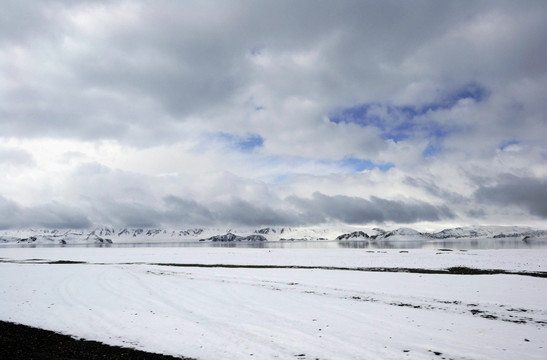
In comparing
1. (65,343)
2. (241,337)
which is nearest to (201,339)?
(241,337)

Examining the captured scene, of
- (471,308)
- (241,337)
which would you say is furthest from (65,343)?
(471,308)

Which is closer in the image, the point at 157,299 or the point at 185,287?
the point at 157,299

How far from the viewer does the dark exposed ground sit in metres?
11.0

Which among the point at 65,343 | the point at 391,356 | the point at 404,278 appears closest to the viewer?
the point at 391,356

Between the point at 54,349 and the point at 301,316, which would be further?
the point at 301,316

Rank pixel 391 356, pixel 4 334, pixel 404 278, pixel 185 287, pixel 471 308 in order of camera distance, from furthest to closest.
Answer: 1. pixel 404 278
2. pixel 185 287
3. pixel 471 308
4. pixel 4 334
5. pixel 391 356

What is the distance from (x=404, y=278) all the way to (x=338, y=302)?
538 inches

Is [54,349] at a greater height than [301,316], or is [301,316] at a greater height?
[54,349]

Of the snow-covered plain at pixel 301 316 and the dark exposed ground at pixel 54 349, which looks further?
the snow-covered plain at pixel 301 316

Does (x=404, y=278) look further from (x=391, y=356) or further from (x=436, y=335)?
(x=391, y=356)

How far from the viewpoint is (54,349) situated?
11.8 metres

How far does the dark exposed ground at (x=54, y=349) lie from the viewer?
11016 mm

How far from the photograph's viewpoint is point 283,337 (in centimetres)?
1323

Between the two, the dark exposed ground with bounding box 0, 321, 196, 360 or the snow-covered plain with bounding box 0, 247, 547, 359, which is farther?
the snow-covered plain with bounding box 0, 247, 547, 359
